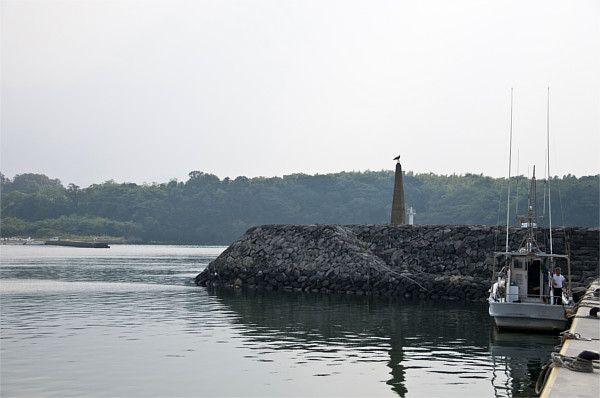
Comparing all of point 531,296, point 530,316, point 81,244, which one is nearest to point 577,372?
point 530,316

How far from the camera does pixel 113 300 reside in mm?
38906

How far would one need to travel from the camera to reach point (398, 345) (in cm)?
2372

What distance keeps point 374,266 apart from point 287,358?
2344cm

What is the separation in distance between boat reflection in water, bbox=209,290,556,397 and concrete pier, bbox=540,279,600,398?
4.39 ft

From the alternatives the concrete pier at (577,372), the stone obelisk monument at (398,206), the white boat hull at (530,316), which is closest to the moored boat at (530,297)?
the white boat hull at (530,316)

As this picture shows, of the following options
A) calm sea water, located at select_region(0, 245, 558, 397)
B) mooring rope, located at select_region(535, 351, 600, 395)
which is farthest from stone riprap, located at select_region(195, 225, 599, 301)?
mooring rope, located at select_region(535, 351, 600, 395)

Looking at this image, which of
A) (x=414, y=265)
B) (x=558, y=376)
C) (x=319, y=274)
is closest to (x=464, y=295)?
(x=414, y=265)

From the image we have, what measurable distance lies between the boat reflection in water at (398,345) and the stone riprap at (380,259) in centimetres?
479

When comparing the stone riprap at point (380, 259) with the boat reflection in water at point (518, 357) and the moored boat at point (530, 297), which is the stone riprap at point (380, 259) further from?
the boat reflection in water at point (518, 357)

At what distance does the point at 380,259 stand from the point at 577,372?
31.4 metres

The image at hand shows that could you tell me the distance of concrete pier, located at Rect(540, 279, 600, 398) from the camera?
506 inches

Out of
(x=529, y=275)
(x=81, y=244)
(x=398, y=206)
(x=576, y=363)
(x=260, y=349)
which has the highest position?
(x=398, y=206)

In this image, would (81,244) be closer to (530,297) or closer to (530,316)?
(530,297)

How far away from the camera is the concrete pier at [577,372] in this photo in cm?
1286
